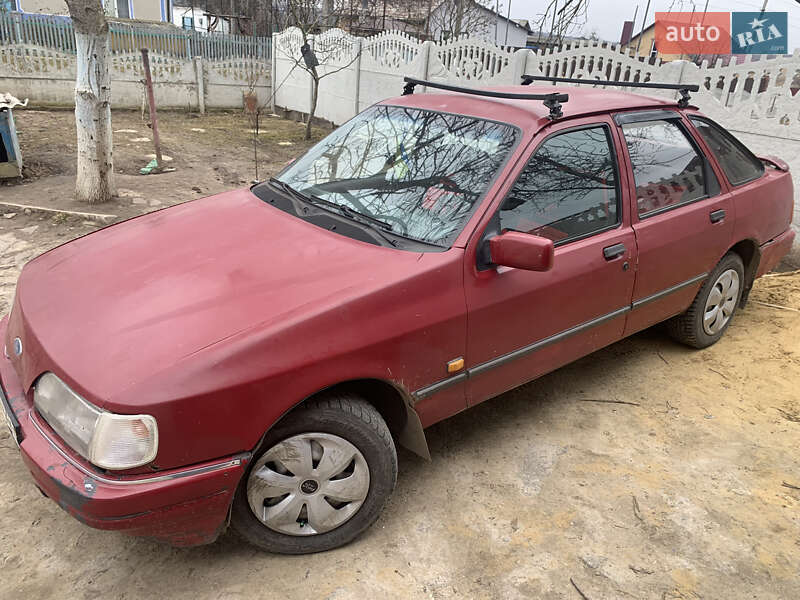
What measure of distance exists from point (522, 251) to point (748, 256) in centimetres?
273

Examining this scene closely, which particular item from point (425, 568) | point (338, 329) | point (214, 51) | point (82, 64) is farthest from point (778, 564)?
point (214, 51)

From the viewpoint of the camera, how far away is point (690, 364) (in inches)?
165

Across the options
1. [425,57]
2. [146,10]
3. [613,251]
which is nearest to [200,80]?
[425,57]

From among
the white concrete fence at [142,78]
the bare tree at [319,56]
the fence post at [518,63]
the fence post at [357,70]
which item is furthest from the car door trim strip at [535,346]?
the white concrete fence at [142,78]

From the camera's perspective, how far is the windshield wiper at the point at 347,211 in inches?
108

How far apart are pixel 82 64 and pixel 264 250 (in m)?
5.46

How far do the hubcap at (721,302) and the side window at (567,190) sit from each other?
4.63 feet

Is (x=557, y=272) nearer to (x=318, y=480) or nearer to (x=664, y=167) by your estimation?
(x=664, y=167)

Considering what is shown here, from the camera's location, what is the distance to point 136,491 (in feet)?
6.41

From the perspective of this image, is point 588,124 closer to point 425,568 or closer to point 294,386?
point 294,386

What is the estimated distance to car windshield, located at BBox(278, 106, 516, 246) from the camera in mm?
2770

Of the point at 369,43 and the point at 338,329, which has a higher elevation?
the point at 369,43

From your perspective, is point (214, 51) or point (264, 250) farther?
point (214, 51)

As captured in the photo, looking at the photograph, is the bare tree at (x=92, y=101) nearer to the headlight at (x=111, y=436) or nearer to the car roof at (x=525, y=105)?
the car roof at (x=525, y=105)
